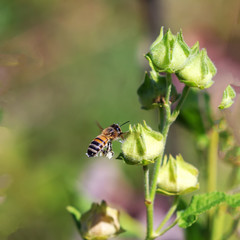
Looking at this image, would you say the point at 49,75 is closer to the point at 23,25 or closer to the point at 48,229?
the point at 23,25

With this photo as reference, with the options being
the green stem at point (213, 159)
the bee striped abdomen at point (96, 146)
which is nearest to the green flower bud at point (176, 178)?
the bee striped abdomen at point (96, 146)

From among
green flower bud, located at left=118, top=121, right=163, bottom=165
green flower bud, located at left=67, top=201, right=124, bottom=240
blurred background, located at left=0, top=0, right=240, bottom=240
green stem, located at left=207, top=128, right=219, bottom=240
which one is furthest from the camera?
blurred background, located at left=0, top=0, right=240, bottom=240

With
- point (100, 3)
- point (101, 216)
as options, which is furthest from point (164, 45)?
point (100, 3)

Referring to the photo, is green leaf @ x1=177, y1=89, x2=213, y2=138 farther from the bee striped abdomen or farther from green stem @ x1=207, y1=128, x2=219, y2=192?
the bee striped abdomen

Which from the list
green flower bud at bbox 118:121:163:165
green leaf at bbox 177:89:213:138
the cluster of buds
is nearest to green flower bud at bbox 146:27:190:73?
the cluster of buds

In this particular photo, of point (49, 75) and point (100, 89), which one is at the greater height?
point (49, 75)

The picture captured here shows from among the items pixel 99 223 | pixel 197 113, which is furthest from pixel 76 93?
pixel 99 223
